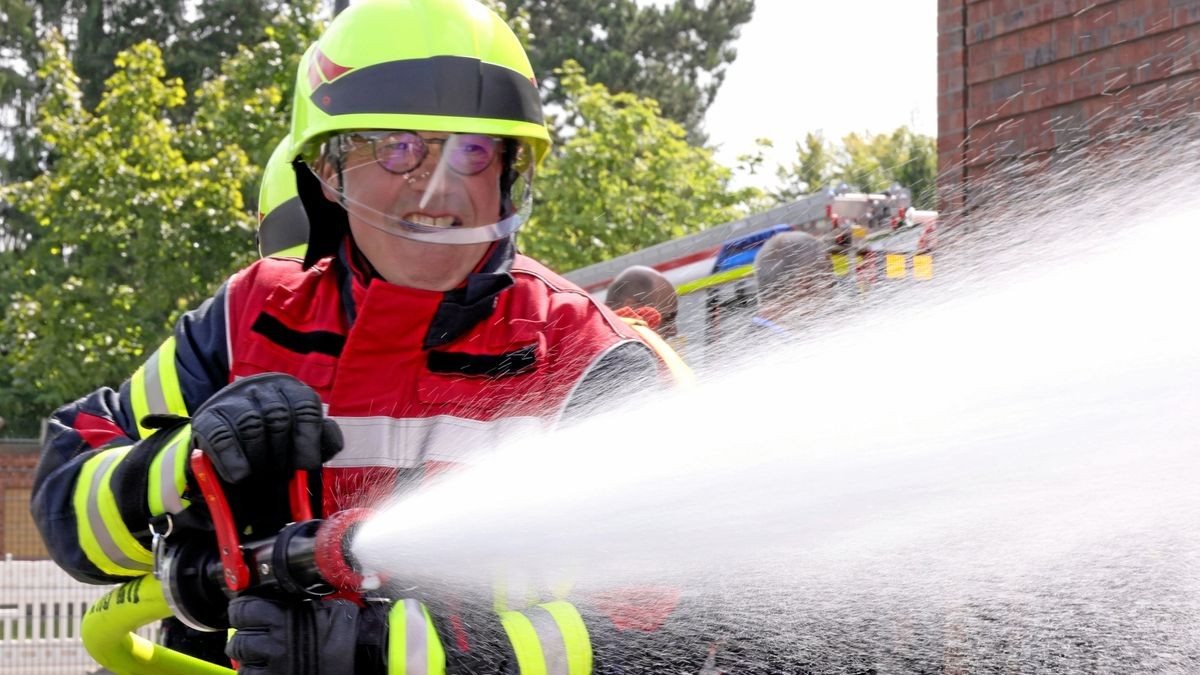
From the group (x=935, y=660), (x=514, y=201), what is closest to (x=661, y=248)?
(x=935, y=660)

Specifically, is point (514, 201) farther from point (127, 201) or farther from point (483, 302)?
point (127, 201)

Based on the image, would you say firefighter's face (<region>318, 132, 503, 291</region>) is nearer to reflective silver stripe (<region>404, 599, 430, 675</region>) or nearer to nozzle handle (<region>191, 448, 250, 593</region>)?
nozzle handle (<region>191, 448, 250, 593</region>)

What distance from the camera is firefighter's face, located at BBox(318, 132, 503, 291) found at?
8.73 feet

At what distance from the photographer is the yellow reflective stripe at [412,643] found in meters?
2.06

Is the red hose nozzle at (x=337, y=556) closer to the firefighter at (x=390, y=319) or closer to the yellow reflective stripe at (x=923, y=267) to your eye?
the firefighter at (x=390, y=319)

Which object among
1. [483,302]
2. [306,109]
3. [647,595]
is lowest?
[647,595]

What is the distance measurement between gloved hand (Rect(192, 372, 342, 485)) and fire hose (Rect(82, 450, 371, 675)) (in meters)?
0.06

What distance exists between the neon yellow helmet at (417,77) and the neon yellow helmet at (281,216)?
114 cm

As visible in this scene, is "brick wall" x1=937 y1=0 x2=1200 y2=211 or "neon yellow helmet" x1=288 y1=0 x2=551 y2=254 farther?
"brick wall" x1=937 y1=0 x2=1200 y2=211

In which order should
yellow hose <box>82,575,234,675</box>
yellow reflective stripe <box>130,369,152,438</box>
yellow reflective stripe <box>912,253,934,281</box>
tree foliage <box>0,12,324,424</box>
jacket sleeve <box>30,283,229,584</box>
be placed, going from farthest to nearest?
tree foliage <box>0,12,324,424</box> < yellow reflective stripe <box>912,253,934,281</box> < yellow reflective stripe <box>130,369,152,438</box> < yellow hose <box>82,575,234,675</box> < jacket sleeve <box>30,283,229,584</box>

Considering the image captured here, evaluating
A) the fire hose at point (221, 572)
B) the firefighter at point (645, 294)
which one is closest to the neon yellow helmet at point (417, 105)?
the fire hose at point (221, 572)

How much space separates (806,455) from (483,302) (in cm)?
67

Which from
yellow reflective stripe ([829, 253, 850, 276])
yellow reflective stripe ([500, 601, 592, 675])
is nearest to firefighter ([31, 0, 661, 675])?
yellow reflective stripe ([500, 601, 592, 675])

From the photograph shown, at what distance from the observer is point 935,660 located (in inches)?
146
